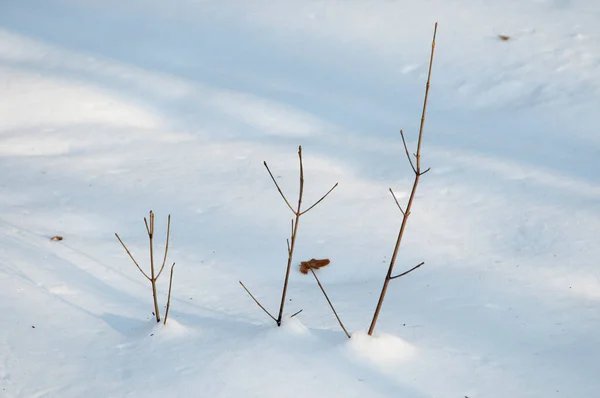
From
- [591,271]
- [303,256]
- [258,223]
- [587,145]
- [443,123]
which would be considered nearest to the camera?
[591,271]

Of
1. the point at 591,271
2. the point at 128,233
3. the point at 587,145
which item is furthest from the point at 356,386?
the point at 587,145

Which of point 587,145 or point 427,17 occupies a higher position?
point 427,17

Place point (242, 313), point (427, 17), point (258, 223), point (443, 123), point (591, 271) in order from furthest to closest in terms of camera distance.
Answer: point (427, 17)
point (443, 123)
point (258, 223)
point (591, 271)
point (242, 313)

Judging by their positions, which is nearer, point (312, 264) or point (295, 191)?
Answer: point (312, 264)

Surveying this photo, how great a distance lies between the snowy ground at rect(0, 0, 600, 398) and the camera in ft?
7.41

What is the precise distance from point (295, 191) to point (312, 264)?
29.7 inches

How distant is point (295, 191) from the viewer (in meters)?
3.64

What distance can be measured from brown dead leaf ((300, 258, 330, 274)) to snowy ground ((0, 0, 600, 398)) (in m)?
0.05

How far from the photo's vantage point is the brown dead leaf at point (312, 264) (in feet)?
9.56

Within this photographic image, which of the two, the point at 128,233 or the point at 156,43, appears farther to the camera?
the point at 156,43

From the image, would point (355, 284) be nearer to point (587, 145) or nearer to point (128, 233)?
point (128, 233)

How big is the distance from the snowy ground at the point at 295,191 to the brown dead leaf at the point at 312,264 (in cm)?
5

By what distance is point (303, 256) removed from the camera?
3018 mm

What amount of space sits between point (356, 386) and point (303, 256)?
0.96 m
